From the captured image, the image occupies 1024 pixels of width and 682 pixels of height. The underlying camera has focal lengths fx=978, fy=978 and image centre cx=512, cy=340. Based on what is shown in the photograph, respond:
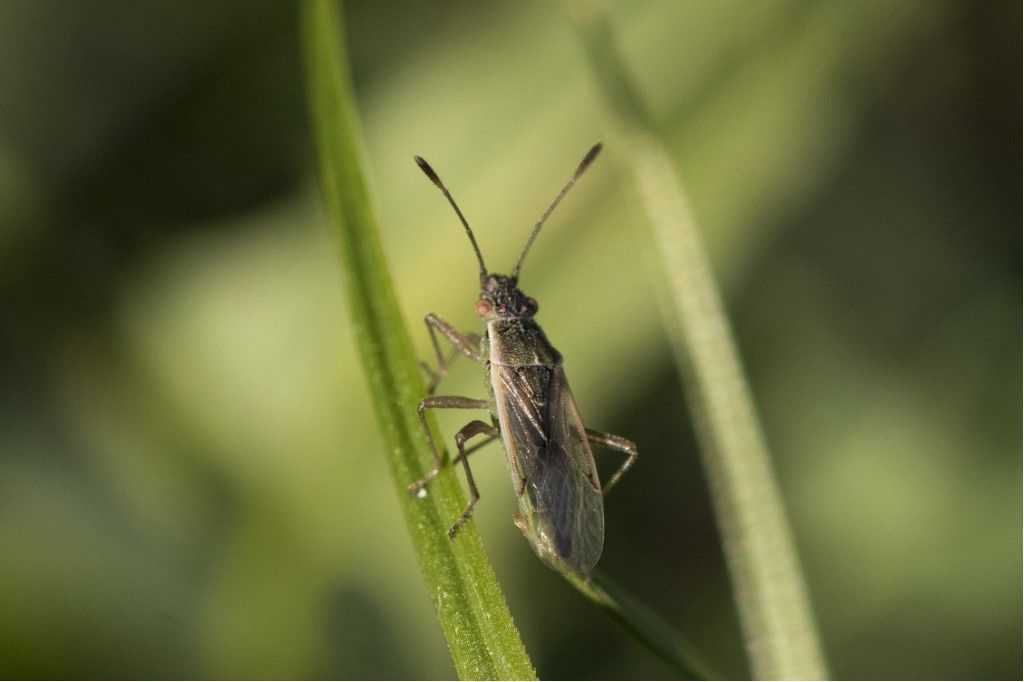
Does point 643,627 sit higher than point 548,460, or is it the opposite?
point 548,460

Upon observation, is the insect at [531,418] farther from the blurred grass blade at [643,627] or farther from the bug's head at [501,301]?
the blurred grass blade at [643,627]

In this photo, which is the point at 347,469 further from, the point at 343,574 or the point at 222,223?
the point at 222,223

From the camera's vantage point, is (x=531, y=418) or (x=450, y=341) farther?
(x=450, y=341)

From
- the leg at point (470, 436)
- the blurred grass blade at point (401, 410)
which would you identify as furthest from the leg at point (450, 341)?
the blurred grass blade at point (401, 410)

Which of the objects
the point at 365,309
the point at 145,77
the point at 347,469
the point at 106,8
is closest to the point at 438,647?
the point at 347,469

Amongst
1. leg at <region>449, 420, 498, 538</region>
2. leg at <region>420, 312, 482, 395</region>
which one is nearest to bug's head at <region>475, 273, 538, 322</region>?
leg at <region>420, 312, 482, 395</region>

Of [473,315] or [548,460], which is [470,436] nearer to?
[548,460]

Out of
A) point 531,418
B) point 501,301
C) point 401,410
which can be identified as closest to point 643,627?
point 401,410

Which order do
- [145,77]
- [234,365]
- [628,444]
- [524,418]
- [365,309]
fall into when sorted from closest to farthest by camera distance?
1. [365,309]
2. [524,418]
3. [628,444]
4. [234,365]
5. [145,77]
